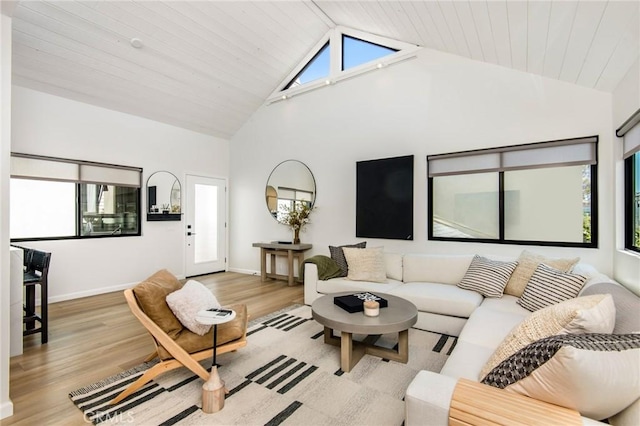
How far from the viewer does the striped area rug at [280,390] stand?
1.86 metres

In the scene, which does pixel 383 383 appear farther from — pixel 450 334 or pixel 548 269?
pixel 548 269

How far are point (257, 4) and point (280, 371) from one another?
445 centimetres

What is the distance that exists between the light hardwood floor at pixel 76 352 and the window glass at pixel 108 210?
1.06 m

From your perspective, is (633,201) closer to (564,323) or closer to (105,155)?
(564,323)

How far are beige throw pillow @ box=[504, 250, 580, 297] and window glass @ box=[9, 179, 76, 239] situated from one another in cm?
588

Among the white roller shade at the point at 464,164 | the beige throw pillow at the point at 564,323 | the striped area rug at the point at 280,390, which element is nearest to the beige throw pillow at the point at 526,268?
the striped area rug at the point at 280,390

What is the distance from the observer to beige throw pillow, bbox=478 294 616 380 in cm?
129

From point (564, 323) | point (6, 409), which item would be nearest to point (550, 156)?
point (564, 323)

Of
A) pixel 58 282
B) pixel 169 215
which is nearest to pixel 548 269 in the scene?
pixel 169 215

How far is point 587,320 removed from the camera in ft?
4.19

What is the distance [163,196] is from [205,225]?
3.49ft

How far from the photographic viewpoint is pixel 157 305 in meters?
2.11

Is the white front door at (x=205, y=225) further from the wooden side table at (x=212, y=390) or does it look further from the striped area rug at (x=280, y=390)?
the wooden side table at (x=212, y=390)

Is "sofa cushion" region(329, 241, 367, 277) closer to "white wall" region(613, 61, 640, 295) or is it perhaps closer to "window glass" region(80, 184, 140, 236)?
"white wall" region(613, 61, 640, 295)
